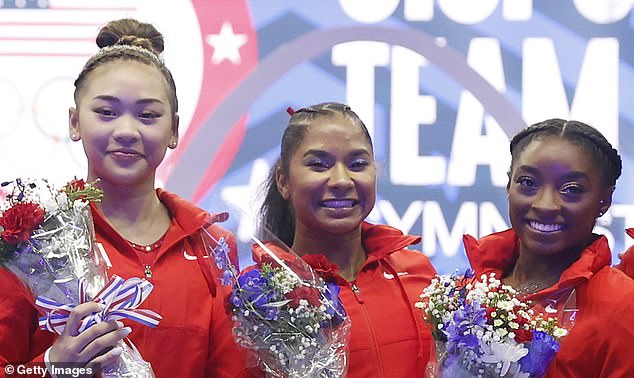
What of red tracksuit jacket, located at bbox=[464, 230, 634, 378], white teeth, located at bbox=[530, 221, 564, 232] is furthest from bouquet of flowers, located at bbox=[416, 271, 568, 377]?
white teeth, located at bbox=[530, 221, 564, 232]

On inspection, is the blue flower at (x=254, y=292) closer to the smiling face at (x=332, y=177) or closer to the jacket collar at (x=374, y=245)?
the jacket collar at (x=374, y=245)

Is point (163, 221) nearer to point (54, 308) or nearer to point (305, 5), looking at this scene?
point (54, 308)

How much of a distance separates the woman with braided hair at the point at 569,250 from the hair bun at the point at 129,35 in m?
1.13

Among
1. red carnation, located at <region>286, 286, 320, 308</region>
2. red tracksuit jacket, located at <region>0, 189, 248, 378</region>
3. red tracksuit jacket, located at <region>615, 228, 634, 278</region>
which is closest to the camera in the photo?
red carnation, located at <region>286, 286, 320, 308</region>

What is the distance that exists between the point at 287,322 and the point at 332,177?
18.3 inches

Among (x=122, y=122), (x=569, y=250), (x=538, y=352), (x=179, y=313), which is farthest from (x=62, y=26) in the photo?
(x=538, y=352)

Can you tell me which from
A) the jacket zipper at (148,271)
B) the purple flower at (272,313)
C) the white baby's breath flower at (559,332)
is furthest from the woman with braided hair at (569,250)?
the jacket zipper at (148,271)

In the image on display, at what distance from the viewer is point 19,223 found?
2332 mm

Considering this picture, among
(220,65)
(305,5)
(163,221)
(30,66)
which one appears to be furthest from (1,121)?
(163,221)

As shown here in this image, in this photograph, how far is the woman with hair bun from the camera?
2.58m

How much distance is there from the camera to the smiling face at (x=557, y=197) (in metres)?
2.72

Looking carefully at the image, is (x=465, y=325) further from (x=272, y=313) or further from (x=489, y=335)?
(x=272, y=313)

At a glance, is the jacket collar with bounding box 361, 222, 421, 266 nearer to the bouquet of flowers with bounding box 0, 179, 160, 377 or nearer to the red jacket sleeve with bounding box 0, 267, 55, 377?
the bouquet of flowers with bounding box 0, 179, 160, 377

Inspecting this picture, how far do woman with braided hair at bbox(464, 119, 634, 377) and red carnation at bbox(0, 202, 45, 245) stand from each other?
126cm
